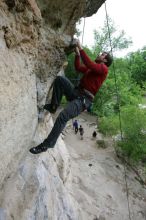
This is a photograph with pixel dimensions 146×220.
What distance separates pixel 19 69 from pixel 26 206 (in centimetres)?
346

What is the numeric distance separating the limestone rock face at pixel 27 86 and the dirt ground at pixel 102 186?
11.7 feet

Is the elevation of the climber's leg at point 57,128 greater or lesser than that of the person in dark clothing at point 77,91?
lesser

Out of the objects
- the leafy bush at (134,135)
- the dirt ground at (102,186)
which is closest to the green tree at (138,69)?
the leafy bush at (134,135)

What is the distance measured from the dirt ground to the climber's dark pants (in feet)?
16.8

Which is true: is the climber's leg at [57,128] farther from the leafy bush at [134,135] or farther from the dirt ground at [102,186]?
the leafy bush at [134,135]

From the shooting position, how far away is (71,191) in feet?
38.8

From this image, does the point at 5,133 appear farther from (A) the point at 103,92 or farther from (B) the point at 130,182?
(A) the point at 103,92

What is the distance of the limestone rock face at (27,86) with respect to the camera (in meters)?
5.66

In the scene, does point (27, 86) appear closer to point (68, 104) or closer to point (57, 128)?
point (68, 104)

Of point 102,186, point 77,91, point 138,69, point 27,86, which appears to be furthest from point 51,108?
point 138,69

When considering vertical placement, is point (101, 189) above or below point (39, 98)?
below

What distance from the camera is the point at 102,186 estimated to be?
579 inches

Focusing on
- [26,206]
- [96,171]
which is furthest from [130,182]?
[26,206]

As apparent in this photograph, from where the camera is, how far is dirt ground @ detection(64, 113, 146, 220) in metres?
12.1
